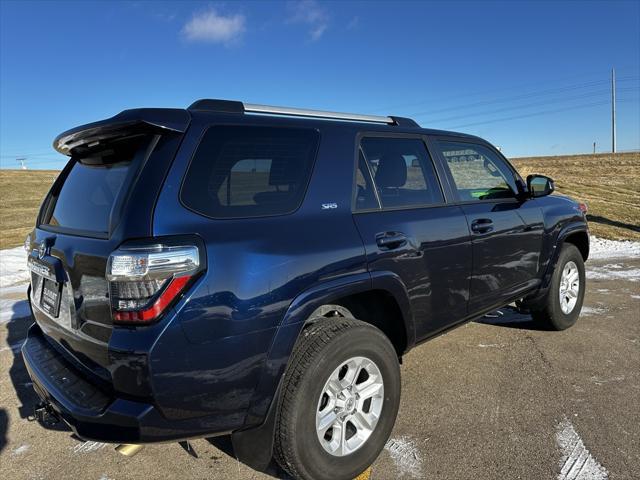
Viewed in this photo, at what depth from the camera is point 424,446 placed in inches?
109

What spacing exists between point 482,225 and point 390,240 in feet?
3.55

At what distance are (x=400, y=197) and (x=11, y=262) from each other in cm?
892

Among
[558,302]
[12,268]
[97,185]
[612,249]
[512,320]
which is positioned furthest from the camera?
[612,249]

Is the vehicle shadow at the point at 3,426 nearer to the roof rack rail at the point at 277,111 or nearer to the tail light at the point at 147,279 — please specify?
the tail light at the point at 147,279

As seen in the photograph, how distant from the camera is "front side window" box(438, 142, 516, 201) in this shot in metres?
3.55

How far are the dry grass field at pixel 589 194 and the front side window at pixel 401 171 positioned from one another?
358 inches

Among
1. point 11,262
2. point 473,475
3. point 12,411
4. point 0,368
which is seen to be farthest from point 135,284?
point 11,262

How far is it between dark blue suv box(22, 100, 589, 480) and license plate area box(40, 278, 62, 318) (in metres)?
0.02

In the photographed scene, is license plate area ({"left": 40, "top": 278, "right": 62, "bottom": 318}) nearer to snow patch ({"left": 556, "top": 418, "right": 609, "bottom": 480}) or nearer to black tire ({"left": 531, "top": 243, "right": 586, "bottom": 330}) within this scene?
snow patch ({"left": 556, "top": 418, "right": 609, "bottom": 480})

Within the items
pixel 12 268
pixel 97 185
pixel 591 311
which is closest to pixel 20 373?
pixel 97 185

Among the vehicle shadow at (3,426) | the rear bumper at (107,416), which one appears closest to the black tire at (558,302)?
the rear bumper at (107,416)

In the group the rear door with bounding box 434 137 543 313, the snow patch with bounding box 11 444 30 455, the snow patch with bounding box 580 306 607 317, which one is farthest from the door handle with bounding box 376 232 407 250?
the snow patch with bounding box 580 306 607 317

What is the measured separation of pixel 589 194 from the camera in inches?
717

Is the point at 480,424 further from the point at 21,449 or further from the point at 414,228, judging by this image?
the point at 21,449
